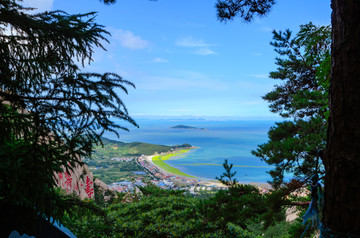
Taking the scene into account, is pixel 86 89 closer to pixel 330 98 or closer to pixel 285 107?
pixel 330 98

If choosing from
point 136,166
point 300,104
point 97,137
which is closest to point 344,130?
point 97,137

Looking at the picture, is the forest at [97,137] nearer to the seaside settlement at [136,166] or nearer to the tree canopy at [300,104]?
the tree canopy at [300,104]

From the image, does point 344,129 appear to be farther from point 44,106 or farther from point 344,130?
point 44,106

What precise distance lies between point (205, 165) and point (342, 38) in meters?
13.2

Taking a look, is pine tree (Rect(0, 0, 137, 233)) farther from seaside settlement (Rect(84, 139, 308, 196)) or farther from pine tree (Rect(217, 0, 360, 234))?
seaside settlement (Rect(84, 139, 308, 196))

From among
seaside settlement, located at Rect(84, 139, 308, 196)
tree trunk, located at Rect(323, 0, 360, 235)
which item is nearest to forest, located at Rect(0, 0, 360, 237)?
tree trunk, located at Rect(323, 0, 360, 235)

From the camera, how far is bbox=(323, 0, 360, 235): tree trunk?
111 cm

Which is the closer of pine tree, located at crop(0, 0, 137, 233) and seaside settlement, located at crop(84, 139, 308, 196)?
pine tree, located at crop(0, 0, 137, 233)

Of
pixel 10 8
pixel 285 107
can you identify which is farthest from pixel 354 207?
pixel 285 107

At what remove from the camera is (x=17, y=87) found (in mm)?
1963

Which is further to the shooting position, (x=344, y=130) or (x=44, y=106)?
(x=44, y=106)

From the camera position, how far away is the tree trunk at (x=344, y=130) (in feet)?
3.65

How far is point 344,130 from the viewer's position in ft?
3.75

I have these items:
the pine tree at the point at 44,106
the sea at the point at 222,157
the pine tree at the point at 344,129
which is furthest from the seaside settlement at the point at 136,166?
the pine tree at the point at 344,129
